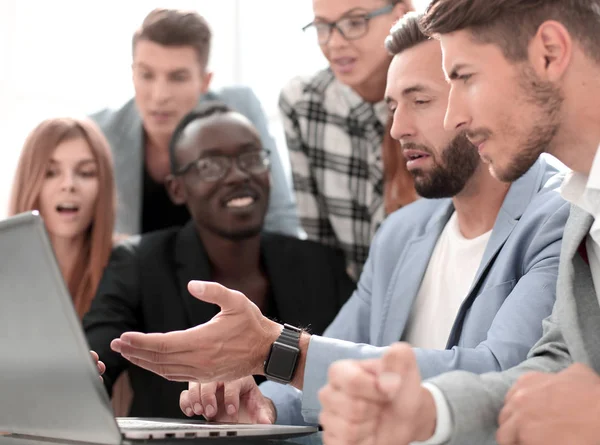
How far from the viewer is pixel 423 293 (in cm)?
177

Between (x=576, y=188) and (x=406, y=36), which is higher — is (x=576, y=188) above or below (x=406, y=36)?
below

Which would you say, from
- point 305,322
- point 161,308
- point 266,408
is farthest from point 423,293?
point 161,308

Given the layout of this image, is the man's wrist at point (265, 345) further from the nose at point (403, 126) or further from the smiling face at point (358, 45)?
the smiling face at point (358, 45)

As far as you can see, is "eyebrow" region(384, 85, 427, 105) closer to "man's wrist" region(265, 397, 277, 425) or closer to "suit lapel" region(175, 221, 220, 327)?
"man's wrist" region(265, 397, 277, 425)

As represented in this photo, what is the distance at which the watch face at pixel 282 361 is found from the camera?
1.36 metres

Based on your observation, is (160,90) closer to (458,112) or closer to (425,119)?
(425,119)

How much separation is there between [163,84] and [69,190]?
45 cm

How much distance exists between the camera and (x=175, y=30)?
2834 mm

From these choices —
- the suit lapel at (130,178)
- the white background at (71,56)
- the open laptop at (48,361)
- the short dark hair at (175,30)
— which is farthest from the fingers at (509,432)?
the white background at (71,56)

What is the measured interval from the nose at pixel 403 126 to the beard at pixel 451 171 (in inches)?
Result: 2.6

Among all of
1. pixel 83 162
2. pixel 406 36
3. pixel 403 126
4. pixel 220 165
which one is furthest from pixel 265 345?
pixel 83 162

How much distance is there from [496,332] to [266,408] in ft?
1.24

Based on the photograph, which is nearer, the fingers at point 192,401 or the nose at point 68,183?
the fingers at point 192,401

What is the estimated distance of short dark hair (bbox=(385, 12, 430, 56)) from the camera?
178 cm
